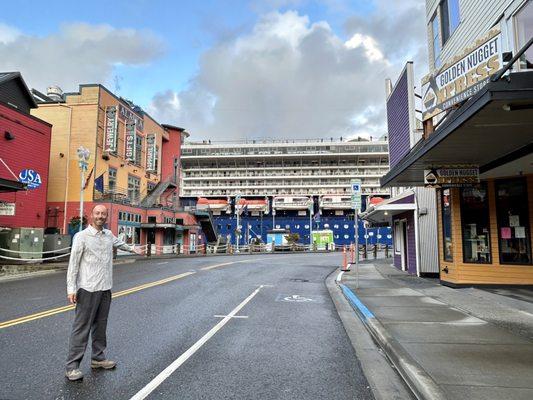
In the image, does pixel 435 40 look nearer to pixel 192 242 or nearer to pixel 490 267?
pixel 490 267

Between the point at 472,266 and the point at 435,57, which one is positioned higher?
the point at 435,57

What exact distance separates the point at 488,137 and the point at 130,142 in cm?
3655

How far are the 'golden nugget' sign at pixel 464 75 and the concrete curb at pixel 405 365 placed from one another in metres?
4.84

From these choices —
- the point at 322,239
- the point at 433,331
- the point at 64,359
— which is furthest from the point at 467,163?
the point at 322,239

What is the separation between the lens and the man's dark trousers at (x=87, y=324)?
16.4 ft

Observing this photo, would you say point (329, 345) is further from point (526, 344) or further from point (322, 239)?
point (322, 239)

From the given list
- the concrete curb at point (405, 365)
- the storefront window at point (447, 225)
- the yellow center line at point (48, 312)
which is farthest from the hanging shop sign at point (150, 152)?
the concrete curb at point (405, 365)

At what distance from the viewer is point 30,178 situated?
27.3 meters

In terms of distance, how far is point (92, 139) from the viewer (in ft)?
116

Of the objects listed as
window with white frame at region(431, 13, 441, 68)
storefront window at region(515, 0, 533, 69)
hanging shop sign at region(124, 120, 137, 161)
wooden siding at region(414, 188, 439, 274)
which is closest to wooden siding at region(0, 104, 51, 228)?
hanging shop sign at region(124, 120, 137, 161)

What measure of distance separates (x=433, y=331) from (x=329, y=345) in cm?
187

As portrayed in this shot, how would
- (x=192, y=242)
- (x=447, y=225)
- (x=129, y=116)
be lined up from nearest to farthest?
(x=447, y=225) → (x=129, y=116) → (x=192, y=242)

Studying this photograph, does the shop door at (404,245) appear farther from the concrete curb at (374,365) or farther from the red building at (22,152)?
the red building at (22,152)

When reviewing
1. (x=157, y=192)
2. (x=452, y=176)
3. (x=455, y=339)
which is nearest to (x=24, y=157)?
(x=157, y=192)
